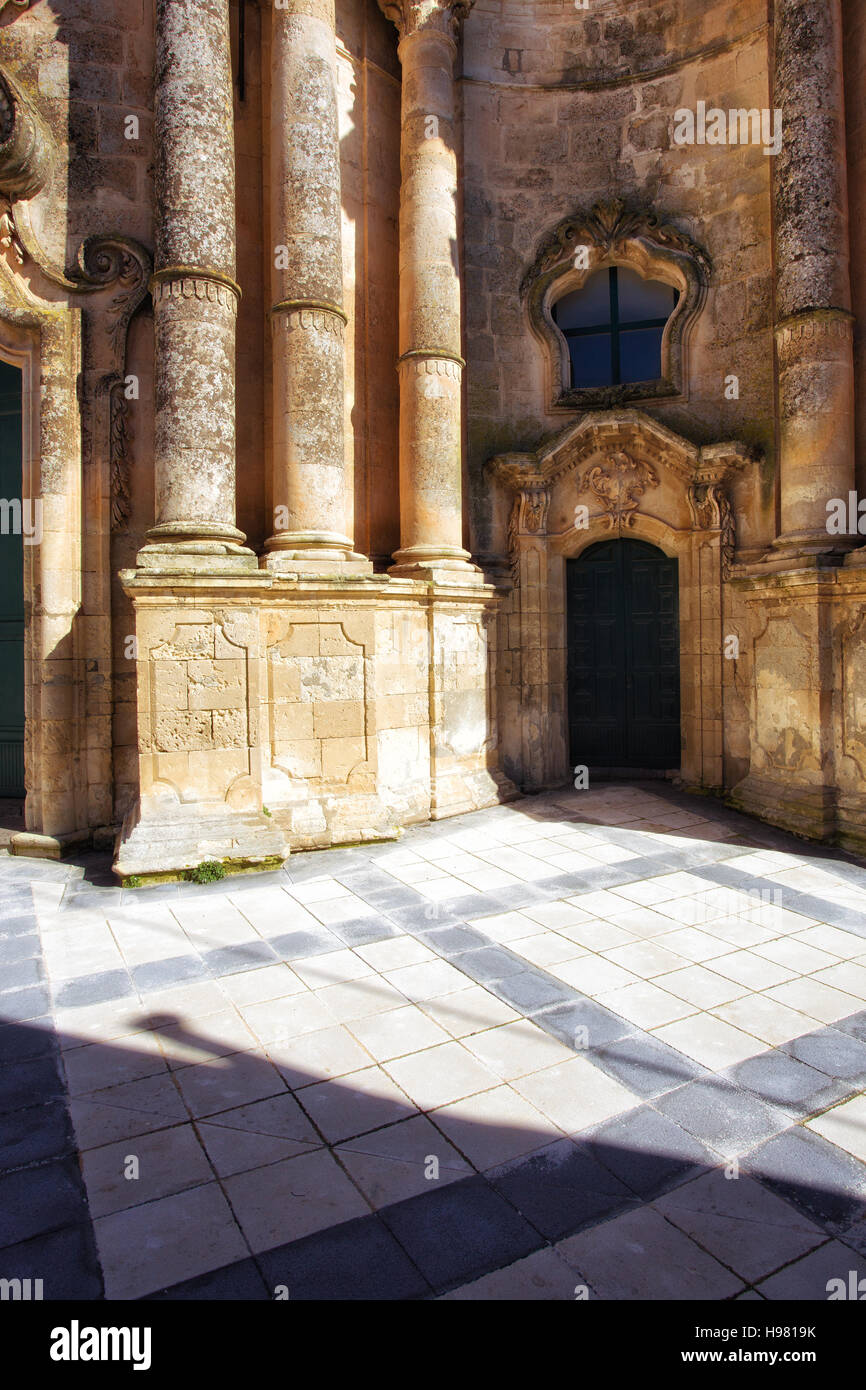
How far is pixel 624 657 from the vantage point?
9.61m

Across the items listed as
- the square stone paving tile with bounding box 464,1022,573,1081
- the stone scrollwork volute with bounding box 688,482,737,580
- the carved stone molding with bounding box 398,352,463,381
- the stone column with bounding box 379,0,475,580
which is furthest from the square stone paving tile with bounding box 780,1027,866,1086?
the carved stone molding with bounding box 398,352,463,381

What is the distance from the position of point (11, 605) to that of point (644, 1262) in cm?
847

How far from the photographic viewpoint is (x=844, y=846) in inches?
279

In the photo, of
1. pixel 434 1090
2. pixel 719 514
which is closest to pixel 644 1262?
pixel 434 1090

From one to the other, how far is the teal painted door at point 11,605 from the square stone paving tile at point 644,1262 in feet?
25.7

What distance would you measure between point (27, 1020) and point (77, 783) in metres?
3.67

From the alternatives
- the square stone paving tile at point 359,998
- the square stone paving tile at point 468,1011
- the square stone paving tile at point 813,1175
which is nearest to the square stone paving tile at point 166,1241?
the square stone paving tile at point 359,998

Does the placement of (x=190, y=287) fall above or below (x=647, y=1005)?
above

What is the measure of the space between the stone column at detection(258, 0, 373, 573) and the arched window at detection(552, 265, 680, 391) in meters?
3.47

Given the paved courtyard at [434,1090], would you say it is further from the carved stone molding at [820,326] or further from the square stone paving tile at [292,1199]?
the carved stone molding at [820,326]

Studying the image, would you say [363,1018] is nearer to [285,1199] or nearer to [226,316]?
[285,1199]

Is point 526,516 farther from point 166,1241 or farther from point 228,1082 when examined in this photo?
point 166,1241

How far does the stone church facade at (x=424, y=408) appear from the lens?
6754 mm

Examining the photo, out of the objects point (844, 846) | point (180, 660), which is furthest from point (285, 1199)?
point (844, 846)
